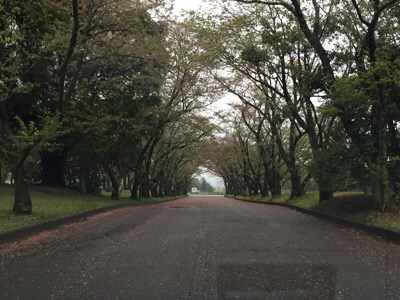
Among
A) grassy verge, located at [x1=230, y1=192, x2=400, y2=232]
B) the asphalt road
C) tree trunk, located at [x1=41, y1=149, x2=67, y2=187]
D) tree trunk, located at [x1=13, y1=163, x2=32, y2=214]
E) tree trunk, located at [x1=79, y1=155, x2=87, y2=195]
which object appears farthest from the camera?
tree trunk, located at [x1=41, y1=149, x2=67, y2=187]

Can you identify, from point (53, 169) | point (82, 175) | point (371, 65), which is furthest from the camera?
point (53, 169)

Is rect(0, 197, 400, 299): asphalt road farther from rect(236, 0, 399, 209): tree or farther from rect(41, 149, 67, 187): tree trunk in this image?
rect(41, 149, 67, 187): tree trunk

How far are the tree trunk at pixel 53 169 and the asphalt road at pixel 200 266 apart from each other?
19.9 meters

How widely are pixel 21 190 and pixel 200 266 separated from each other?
28.6 ft

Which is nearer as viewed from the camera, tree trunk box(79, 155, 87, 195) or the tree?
the tree

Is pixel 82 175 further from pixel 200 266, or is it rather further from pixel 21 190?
pixel 200 266

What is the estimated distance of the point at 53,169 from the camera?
28703 millimetres

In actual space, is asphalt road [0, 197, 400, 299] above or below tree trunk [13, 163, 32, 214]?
below

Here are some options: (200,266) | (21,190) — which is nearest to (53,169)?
(21,190)

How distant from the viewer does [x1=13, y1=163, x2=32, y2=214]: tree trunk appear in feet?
41.2

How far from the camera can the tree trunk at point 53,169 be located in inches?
1123

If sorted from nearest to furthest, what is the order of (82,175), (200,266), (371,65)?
(200,266), (371,65), (82,175)

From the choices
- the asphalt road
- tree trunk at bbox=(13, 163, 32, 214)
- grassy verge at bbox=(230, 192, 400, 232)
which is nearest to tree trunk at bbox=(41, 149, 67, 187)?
tree trunk at bbox=(13, 163, 32, 214)

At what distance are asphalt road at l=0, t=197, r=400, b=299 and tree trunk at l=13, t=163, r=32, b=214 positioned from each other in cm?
323
